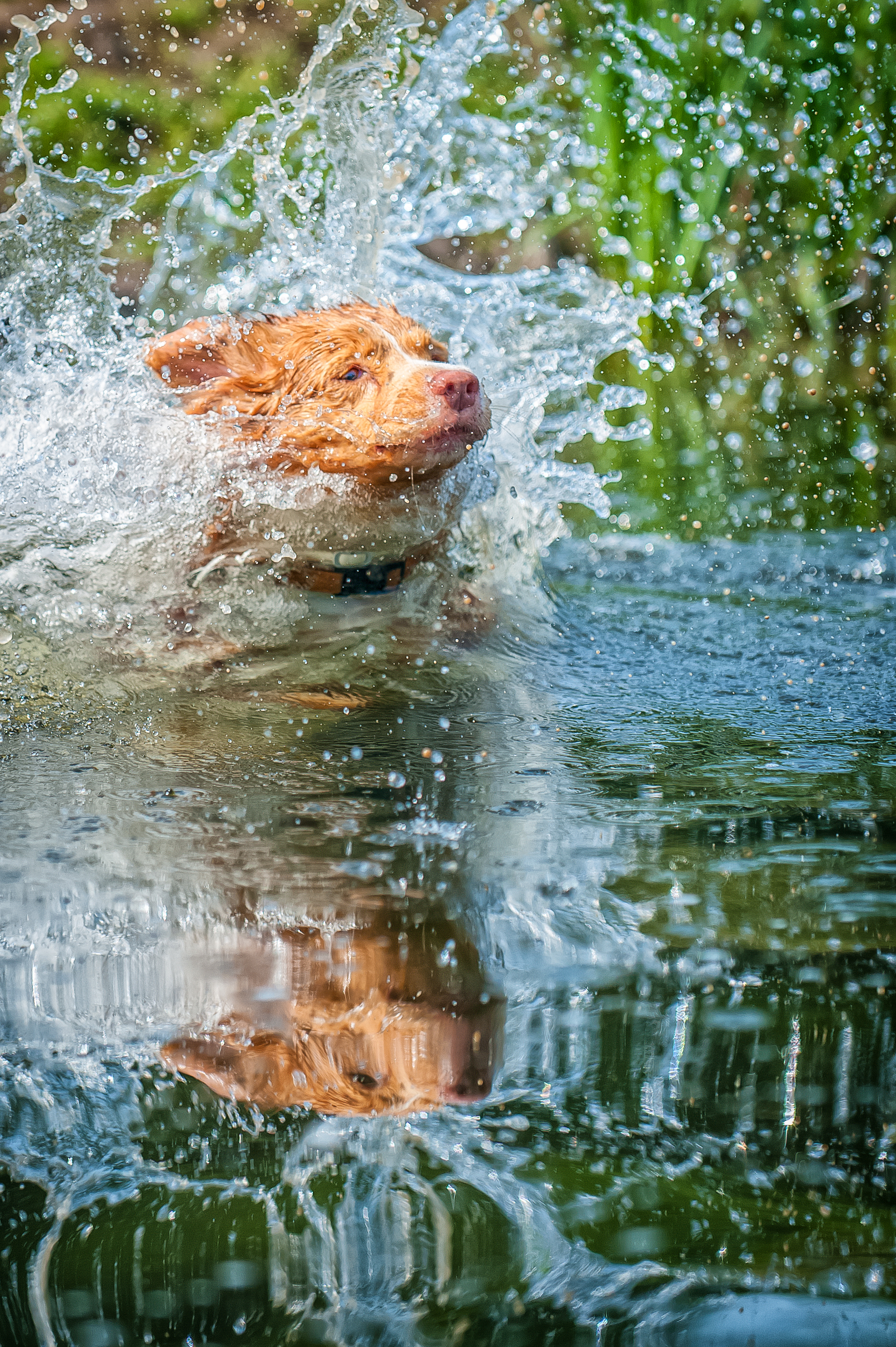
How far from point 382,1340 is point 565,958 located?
1.68 feet

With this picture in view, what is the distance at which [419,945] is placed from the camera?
1.40m

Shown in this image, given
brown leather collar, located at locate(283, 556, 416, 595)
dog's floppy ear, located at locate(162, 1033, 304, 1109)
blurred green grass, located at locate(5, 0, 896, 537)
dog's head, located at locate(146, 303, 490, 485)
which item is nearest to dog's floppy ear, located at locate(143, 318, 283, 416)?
dog's head, located at locate(146, 303, 490, 485)

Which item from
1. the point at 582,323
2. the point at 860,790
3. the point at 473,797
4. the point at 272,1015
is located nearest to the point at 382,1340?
the point at 272,1015

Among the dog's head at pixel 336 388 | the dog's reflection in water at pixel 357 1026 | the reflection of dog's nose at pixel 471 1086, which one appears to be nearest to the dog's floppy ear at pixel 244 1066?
the dog's reflection in water at pixel 357 1026

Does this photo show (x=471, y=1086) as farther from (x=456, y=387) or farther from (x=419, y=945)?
(x=456, y=387)

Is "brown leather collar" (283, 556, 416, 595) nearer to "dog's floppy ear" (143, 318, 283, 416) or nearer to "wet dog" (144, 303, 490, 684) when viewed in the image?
"wet dog" (144, 303, 490, 684)

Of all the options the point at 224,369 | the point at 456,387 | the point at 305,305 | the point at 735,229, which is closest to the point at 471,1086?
the point at 456,387

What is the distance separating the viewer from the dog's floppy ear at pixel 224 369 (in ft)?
8.82

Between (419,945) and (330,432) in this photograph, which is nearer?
(419,945)

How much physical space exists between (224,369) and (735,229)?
323 centimetres

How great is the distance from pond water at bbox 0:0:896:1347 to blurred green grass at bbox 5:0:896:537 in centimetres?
204

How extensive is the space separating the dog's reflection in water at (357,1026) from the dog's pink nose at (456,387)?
1.29 metres

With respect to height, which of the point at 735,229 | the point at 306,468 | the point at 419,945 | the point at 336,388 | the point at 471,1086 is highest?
the point at 735,229

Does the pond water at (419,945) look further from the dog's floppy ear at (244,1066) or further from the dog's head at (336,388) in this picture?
the dog's head at (336,388)
